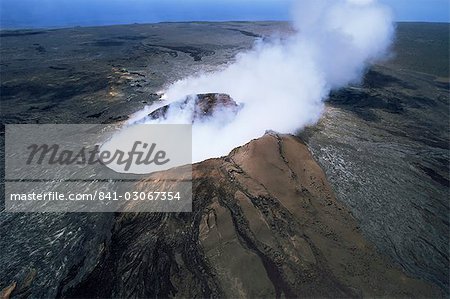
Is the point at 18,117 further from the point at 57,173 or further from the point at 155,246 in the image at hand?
the point at 155,246

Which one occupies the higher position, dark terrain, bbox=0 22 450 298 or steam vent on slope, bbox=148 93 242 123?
steam vent on slope, bbox=148 93 242 123

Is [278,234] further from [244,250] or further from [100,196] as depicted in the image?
[100,196]

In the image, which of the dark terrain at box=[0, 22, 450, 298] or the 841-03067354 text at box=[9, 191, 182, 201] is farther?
the 841-03067354 text at box=[9, 191, 182, 201]

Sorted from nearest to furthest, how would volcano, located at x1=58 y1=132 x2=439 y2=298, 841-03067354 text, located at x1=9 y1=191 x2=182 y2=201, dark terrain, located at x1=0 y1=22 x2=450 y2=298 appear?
volcano, located at x1=58 y1=132 x2=439 y2=298 → dark terrain, located at x1=0 y1=22 x2=450 y2=298 → 841-03067354 text, located at x1=9 y1=191 x2=182 y2=201

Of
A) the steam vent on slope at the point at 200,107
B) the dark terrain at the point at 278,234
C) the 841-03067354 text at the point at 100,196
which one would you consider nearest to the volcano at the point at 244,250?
the dark terrain at the point at 278,234

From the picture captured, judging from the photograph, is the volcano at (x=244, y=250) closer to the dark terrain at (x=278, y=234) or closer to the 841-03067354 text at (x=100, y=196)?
the dark terrain at (x=278, y=234)

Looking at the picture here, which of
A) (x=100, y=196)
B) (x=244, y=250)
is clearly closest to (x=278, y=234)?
(x=244, y=250)

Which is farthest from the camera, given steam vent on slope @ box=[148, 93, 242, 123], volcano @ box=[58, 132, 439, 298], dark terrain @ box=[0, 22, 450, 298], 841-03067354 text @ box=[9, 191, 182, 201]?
steam vent on slope @ box=[148, 93, 242, 123]

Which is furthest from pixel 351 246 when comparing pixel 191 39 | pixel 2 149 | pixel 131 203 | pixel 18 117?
pixel 191 39

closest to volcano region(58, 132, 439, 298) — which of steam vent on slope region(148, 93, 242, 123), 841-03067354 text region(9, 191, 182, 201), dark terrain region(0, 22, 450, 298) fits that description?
dark terrain region(0, 22, 450, 298)

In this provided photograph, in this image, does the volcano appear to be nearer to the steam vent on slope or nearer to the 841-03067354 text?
the 841-03067354 text

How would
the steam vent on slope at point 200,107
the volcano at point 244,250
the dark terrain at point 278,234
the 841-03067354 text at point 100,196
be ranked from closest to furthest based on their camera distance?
the volcano at point 244,250 → the dark terrain at point 278,234 → the 841-03067354 text at point 100,196 → the steam vent on slope at point 200,107
